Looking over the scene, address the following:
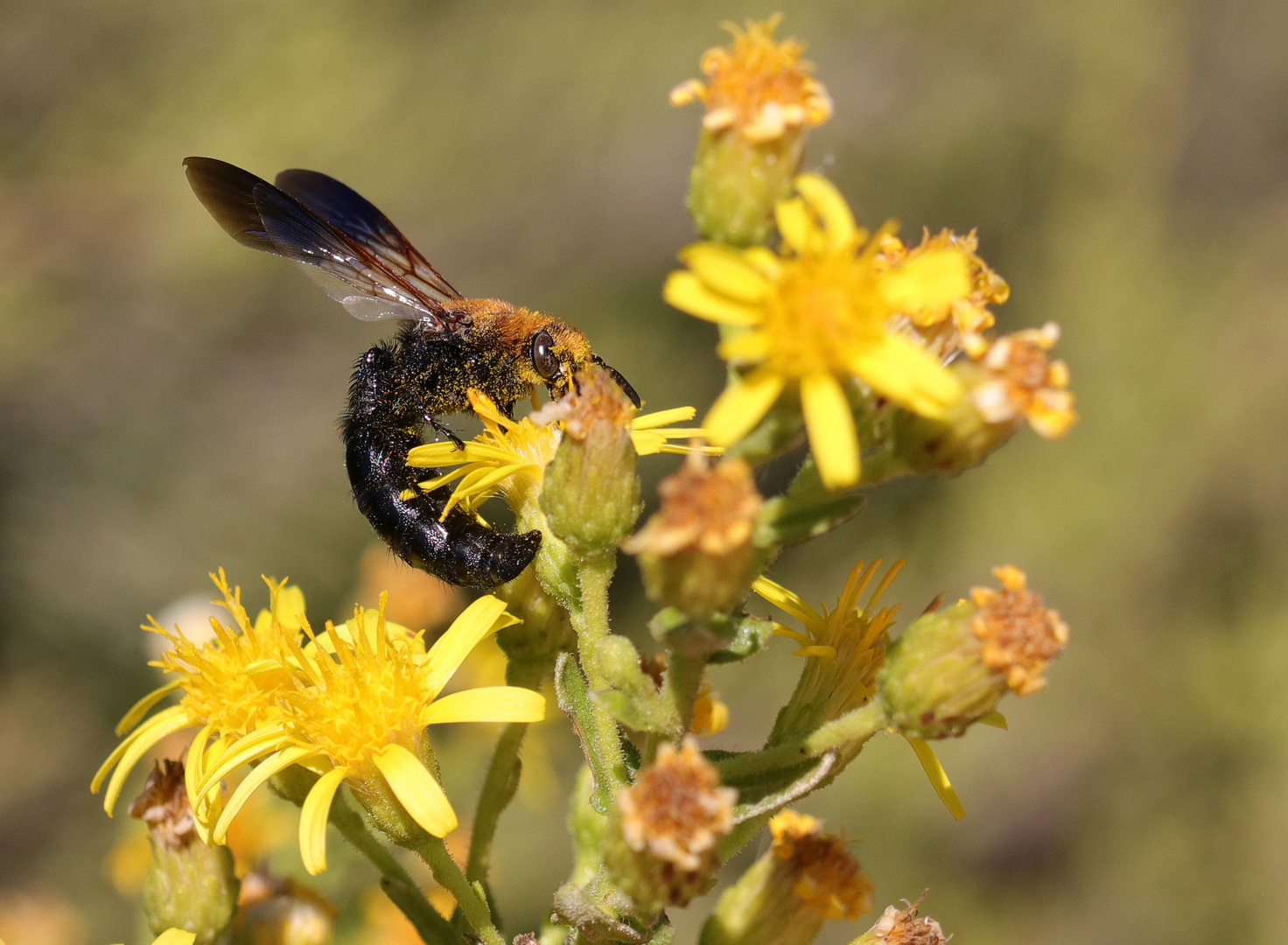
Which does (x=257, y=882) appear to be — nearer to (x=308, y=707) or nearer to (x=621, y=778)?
(x=308, y=707)

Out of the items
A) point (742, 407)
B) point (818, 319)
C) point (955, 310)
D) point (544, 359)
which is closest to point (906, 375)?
point (818, 319)

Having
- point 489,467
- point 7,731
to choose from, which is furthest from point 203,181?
point 7,731

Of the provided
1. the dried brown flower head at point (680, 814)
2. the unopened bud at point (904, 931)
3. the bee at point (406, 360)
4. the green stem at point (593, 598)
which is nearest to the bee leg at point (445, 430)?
the bee at point (406, 360)

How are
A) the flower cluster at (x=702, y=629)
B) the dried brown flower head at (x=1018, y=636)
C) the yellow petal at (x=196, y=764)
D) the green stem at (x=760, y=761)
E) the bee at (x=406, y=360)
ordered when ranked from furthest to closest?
the bee at (x=406, y=360) < the yellow petal at (x=196, y=764) < the green stem at (x=760, y=761) < the dried brown flower head at (x=1018, y=636) < the flower cluster at (x=702, y=629)

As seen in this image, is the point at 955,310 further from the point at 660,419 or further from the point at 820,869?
the point at 820,869

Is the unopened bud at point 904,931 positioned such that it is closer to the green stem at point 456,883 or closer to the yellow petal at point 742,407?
the green stem at point 456,883

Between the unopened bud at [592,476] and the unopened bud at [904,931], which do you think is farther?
the unopened bud at [904,931]
